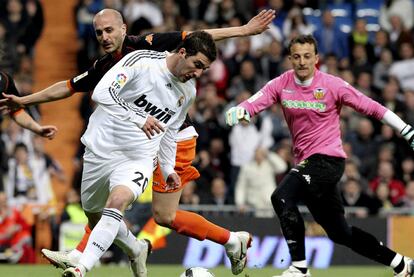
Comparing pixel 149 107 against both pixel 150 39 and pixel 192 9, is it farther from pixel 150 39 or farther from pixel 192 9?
pixel 192 9

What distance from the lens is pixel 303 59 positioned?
37.4ft

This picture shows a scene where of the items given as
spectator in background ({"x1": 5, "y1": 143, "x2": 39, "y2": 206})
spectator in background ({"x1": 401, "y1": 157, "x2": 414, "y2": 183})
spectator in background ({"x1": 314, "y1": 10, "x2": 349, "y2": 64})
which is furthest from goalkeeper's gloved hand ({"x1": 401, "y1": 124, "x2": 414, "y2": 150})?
spectator in background ({"x1": 314, "y1": 10, "x2": 349, "y2": 64})

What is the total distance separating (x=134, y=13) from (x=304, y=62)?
980 cm

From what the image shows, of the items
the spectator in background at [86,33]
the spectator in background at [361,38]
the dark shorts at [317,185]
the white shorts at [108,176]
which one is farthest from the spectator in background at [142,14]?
the white shorts at [108,176]

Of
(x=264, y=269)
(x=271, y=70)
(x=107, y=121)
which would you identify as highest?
(x=107, y=121)

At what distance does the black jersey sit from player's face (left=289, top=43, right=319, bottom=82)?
1.12 m

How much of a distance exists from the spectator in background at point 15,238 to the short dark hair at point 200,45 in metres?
6.94

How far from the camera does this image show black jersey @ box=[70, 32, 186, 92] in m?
11.0

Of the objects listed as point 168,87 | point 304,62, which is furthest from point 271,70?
point 168,87

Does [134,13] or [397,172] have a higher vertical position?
[134,13]

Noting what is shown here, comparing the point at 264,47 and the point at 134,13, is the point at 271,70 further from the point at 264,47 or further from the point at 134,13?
the point at 134,13

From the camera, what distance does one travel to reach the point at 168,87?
10203mm

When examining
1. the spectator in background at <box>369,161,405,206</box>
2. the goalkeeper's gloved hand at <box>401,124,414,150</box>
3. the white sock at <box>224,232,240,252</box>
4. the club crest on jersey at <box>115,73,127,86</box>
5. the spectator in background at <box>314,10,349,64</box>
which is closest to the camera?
the club crest on jersey at <box>115,73,127,86</box>

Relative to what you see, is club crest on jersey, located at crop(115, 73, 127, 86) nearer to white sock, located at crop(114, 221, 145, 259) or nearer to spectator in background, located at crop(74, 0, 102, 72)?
white sock, located at crop(114, 221, 145, 259)
